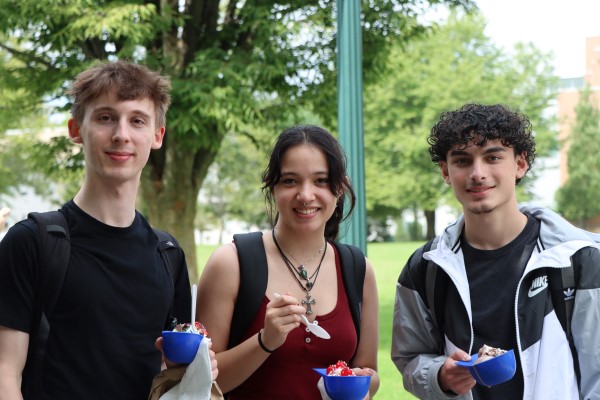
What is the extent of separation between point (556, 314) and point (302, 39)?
8.64 metres

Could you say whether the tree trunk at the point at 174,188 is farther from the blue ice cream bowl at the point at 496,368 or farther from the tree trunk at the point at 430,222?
the tree trunk at the point at 430,222

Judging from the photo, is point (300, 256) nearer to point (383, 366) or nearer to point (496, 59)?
point (383, 366)

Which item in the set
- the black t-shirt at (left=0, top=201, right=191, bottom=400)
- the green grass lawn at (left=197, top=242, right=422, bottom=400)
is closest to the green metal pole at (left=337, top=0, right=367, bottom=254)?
the black t-shirt at (left=0, top=201, right=191, bottom=400)

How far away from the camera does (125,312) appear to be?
213 cm

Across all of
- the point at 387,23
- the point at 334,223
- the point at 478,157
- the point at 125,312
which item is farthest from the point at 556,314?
the point at 387,23

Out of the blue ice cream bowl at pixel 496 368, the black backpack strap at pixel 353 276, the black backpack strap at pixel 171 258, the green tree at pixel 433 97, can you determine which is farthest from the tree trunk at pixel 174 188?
the green tree at pixel 433 97

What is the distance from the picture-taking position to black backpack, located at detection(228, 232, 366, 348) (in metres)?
2.43

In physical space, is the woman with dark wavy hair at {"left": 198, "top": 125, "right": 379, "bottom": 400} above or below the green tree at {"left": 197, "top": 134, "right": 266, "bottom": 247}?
below

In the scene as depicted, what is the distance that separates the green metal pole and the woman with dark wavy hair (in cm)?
234

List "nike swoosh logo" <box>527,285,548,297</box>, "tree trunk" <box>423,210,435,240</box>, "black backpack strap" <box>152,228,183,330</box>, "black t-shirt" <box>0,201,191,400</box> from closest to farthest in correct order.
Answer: "black t-shirt" <box>0,201,191,400</box>
"black backpack strap" <box>152,228,183,330</box>
"nike swoosh logo" <box>527,285,548,297</box>
"tree trunk" <box>423,210,435,240</box>

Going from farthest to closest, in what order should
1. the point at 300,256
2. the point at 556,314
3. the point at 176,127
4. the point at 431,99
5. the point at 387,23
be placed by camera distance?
the point at 431,99, the point at 387,23, the point at 176,127, the point at 300,256, the point at 556,314

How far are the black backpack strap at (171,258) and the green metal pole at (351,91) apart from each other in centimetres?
271

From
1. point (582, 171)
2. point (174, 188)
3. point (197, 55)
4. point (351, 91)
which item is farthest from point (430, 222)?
point (351, 91)

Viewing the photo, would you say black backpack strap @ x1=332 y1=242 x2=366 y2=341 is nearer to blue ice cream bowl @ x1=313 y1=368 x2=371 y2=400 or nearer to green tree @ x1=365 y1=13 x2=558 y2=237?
blue ice cream bowl @ x1=313 y1=368 x2=371 y2=400
